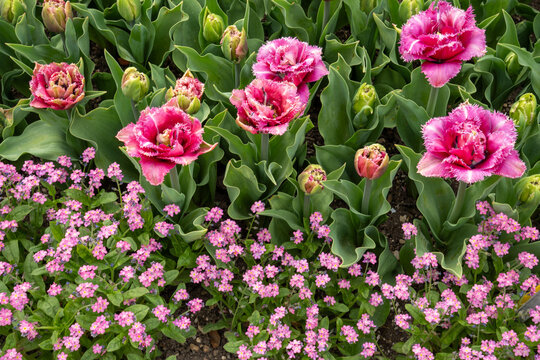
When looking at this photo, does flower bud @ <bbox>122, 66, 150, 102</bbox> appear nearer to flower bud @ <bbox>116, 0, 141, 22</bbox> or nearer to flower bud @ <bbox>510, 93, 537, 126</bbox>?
flower bud @ <bbox>116, 0, 141, 22</bbox>

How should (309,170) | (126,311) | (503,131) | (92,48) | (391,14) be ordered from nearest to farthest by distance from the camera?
1. (503,131)
2. (126,311)
3. (309,170)
4. (391,14)
5. (92,48)

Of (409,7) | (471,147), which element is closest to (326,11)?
(409,7)

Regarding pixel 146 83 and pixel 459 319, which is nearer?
pixel 459 319

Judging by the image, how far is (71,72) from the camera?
85.8 inches

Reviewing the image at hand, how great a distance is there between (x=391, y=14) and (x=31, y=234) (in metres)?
1.87

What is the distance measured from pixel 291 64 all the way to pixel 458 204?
2.60 feet

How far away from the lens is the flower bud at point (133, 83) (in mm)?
2081

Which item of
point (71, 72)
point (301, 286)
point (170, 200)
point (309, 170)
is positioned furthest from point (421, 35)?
point (71, 72)

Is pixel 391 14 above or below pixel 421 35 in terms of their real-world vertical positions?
below

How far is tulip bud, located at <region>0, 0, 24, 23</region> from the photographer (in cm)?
254

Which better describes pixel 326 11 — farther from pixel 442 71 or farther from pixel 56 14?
pixel 56 14

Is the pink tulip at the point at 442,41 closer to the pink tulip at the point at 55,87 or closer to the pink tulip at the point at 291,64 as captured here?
the pink tulip at the point at 291,64

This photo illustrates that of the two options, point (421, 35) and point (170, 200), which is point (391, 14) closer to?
point (421, 35)

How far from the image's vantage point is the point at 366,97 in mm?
2260
